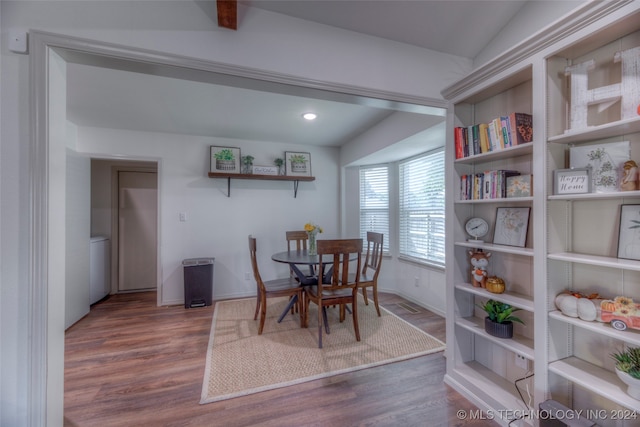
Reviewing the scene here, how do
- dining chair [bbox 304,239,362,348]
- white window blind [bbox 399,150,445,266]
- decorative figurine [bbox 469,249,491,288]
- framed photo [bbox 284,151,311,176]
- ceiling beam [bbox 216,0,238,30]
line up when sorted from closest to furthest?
ceiling beam [bbox 216,0,238,30], decorative figurine [bbox 469,249,491,288], dining chair [bbox 304,239,362,348], white window blind [bbox 399,150,445,266], framed photo [bbox 284,151,311,176]

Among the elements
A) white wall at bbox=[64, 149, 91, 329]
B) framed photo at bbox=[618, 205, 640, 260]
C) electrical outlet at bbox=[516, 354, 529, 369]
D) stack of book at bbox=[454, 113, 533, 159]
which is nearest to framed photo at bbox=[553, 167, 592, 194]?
framed photo at bbox=[618, 205, 640, 260]

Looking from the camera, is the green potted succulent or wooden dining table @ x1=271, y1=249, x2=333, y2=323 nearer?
wooden dining table @ x1=271, y1=249, x2=333, y2=323

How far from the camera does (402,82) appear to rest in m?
1.90

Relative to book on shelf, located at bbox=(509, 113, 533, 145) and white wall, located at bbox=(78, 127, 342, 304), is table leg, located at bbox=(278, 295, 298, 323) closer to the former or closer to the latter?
white wall, located at bbox=(78, 127, 342, 304)

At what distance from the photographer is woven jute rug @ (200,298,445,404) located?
1.99 meters

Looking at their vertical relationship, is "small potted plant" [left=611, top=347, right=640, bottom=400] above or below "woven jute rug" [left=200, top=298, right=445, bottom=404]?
above

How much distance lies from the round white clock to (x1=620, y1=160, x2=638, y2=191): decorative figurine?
73 cm

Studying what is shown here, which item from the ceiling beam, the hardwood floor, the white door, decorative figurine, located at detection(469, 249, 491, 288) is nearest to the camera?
the ceiling beam

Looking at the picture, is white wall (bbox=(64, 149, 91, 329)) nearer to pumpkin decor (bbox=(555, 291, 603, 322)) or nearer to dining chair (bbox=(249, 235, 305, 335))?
dining chair (bbox=(249, 235, 305, 335))

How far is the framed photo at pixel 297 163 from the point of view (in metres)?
4.09

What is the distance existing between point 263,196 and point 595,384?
3760 mm

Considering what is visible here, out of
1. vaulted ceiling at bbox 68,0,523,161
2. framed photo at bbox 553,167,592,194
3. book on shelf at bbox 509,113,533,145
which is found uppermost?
vaulted ceiling at bbox 68,0,523,161

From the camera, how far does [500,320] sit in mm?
1658

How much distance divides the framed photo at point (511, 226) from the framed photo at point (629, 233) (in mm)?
419
